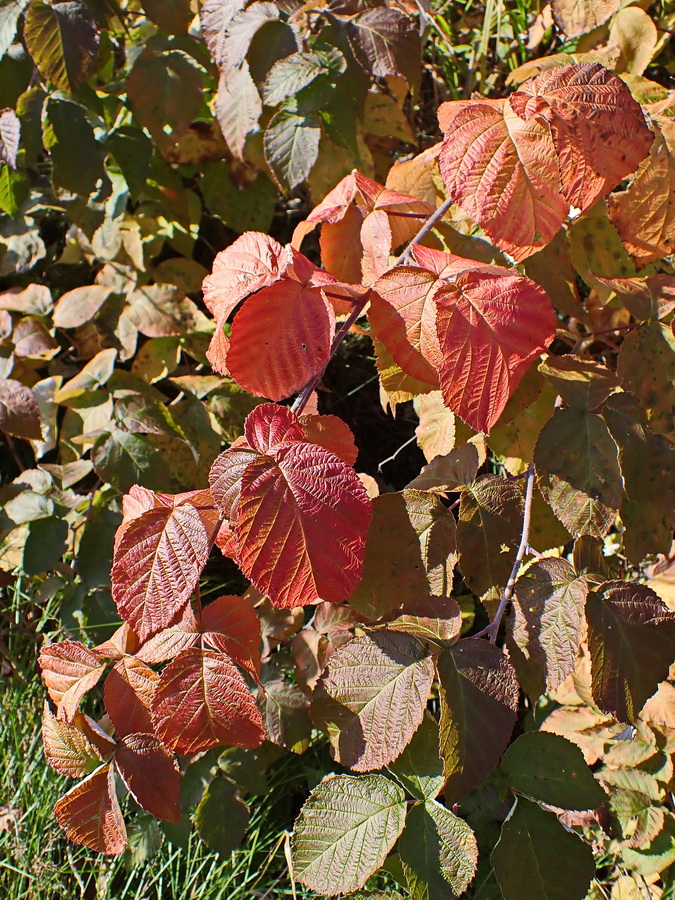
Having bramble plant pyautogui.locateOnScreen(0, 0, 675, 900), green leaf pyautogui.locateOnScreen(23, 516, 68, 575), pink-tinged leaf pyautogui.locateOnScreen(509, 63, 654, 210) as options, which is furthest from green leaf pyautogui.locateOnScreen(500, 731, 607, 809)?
green leaf pyautogui.locateOnScreen(23, 516, 68, 575)

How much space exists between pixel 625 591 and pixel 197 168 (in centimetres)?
158

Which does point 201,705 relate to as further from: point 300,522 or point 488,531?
point 488,531

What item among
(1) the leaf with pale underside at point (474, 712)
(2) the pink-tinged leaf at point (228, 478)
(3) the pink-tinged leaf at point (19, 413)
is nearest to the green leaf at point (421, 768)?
(1) the leaf with pale underside at point (474, 712)

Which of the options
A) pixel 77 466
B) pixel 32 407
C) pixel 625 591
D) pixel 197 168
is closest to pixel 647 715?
pixel 625 591

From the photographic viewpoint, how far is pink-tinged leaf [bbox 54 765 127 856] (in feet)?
2.79

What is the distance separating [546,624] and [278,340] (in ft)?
1.44

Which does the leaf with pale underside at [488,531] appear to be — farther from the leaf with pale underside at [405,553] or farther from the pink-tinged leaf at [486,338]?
the pink-tinged leaf at [486,338]

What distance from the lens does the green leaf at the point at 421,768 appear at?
0.88 meters

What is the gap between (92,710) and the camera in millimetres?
1848

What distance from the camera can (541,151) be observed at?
33.3 inches

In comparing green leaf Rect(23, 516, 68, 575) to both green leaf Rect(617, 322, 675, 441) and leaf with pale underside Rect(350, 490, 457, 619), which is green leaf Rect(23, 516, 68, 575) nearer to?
leaf with pale underside Rect(350, 490, 457, 619)

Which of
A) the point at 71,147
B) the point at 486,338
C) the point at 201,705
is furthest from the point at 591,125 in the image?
the point at 71,147

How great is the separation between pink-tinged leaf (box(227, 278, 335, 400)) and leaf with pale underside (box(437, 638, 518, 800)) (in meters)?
0.36

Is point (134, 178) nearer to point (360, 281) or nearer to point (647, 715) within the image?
point (360, 281)
